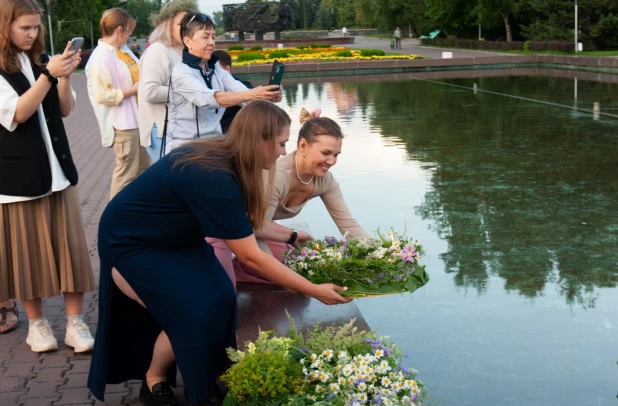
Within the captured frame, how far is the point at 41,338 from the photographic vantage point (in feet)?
14.8

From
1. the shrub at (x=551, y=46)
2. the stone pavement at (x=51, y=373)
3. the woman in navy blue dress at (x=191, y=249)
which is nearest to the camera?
the woman in navy blue dress at (x=191, y=249)

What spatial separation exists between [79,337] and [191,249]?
1346 mm

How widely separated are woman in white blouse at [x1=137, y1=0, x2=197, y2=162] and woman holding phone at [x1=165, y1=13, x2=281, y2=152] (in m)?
0.39

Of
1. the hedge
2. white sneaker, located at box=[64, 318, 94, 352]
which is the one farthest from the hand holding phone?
the hedge

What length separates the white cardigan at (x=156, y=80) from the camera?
18.6 ft

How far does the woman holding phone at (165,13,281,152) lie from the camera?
5016mm

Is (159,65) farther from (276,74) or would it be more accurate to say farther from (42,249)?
(42,249)

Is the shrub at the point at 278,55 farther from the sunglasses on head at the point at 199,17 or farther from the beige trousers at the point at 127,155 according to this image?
the sunglasses on head at the point at 199,17

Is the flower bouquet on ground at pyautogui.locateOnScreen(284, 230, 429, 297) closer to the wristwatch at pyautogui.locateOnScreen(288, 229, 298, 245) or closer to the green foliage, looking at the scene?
the wristwatch at pyautogui.locateOnScreen(288, 229, 298, 245)

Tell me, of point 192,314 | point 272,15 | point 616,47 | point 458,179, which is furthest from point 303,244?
point 272,15

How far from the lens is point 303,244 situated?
4.66m

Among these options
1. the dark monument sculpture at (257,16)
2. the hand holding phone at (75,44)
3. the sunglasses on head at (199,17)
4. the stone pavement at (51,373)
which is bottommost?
the stone pavement at (51,373)

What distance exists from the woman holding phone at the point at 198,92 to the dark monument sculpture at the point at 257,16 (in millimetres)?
48710

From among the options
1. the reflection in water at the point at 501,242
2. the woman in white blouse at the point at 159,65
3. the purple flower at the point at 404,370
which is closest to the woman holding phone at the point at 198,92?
the woman in white blouse at the point at 159,65
